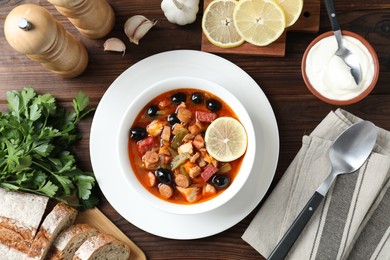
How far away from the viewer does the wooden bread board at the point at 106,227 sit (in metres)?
2.86

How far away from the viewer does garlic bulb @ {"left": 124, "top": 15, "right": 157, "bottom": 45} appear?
286 centimetres

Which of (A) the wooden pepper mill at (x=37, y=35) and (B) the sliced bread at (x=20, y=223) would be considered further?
(B) the sliced bread at (x=20, y=223)

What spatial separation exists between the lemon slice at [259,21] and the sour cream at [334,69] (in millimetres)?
225

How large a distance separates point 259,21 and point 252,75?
11.7 inches

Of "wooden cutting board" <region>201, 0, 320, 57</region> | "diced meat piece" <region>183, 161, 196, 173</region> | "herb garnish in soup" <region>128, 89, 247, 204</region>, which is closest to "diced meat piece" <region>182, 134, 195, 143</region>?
"herb garnish in soup" <region>128, 89, 247, 204</region>

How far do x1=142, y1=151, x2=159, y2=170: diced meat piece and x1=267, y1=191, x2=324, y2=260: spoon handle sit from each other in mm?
734

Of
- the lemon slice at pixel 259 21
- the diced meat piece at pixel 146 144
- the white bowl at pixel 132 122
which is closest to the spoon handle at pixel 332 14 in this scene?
the lemon slice at pixel 259 21

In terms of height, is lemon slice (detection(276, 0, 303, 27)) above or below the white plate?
above

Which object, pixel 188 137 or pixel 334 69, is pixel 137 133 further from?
pixel 334 69

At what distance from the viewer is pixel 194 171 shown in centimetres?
270

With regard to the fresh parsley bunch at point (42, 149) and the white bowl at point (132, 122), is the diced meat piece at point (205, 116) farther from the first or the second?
the fresh parsley bunch at point (42, 149)

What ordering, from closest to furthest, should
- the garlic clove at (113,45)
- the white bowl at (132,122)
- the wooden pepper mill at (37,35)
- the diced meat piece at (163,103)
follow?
the wooden pepper mill at (37,35) → the white bowl at (132,122) → the diced meat piece at (163,103) → the garlic clove at (113,45)

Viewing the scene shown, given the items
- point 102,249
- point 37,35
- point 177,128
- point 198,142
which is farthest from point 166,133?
point 37,35

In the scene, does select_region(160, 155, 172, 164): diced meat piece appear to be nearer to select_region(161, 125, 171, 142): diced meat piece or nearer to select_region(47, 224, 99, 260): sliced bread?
select_region(161, 125, 171, 142): diced meat piece
